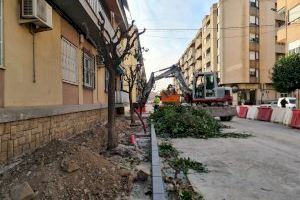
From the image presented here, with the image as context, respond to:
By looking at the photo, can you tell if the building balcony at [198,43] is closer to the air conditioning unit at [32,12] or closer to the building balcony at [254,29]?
the building balcony at [254,29]

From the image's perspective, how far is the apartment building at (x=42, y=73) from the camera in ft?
26.2

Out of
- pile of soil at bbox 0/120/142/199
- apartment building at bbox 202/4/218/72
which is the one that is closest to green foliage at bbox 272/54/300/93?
pile of soil at bbox 0/120/142/199

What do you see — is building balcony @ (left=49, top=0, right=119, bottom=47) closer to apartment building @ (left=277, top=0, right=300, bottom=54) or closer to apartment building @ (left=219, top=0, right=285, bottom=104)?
apartment building @ (left=277, top=0, right=300, bottom=54)

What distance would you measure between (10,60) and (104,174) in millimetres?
3072

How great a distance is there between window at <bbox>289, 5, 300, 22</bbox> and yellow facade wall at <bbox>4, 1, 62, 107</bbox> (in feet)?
86.3

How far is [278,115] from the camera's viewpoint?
26844 millimetres

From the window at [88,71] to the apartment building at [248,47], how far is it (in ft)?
166

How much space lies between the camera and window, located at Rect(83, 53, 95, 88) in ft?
56.2

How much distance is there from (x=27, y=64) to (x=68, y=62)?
4.66 m

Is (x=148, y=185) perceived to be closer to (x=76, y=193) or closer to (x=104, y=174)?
(x=104, y=174)

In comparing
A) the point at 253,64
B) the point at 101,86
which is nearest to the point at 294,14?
the point at 101,86

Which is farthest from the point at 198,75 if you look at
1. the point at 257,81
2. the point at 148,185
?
the point at 257,81

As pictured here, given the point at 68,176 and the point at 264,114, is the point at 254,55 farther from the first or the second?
the point at 68,176

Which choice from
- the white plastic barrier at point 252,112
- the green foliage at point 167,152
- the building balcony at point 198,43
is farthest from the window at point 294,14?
the building balcony at point 198,43
